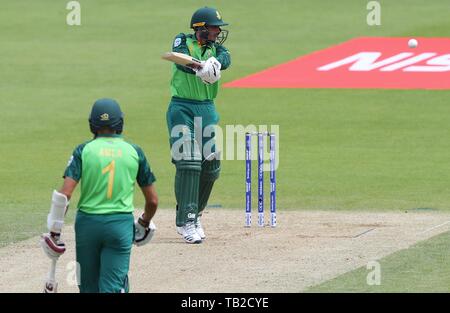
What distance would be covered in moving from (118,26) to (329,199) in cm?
1365

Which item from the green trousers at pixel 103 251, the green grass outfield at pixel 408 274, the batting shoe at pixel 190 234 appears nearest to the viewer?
the green trousers at pixel 103 251

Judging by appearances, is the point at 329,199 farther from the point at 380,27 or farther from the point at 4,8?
the point at 4,8

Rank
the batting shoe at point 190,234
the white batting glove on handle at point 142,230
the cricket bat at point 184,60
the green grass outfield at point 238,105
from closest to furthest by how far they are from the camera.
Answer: the white batting glove on handle at point 142,230, the cricket bat at point 184,60, the batting shoe at point 190,234, the green grass outfield at point 238,105

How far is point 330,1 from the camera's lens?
99.7 ft

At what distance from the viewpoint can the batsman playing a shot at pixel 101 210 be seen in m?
8.54

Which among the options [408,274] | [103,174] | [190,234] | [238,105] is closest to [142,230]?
[103,174]

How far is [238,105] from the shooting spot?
22172 mm

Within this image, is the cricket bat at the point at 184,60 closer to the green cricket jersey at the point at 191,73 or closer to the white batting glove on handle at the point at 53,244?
the green cricket jersey at the point at 191,73

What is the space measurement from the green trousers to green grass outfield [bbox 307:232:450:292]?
201 cm

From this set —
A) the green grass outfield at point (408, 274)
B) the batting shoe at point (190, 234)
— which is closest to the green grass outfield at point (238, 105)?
the batting shoe at point (190, 234)

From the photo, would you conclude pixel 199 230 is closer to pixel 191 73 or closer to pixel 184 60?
pixel 191 73

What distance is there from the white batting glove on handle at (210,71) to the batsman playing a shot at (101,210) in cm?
327

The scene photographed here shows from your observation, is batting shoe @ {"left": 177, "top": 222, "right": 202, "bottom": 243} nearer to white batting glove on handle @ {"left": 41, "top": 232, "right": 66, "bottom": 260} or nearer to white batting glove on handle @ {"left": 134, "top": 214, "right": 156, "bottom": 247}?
white batting glove on handle @ {"left": 134, "top": 214, "right": 156, "bottom": 247}

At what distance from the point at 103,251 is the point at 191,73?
3953 mm
